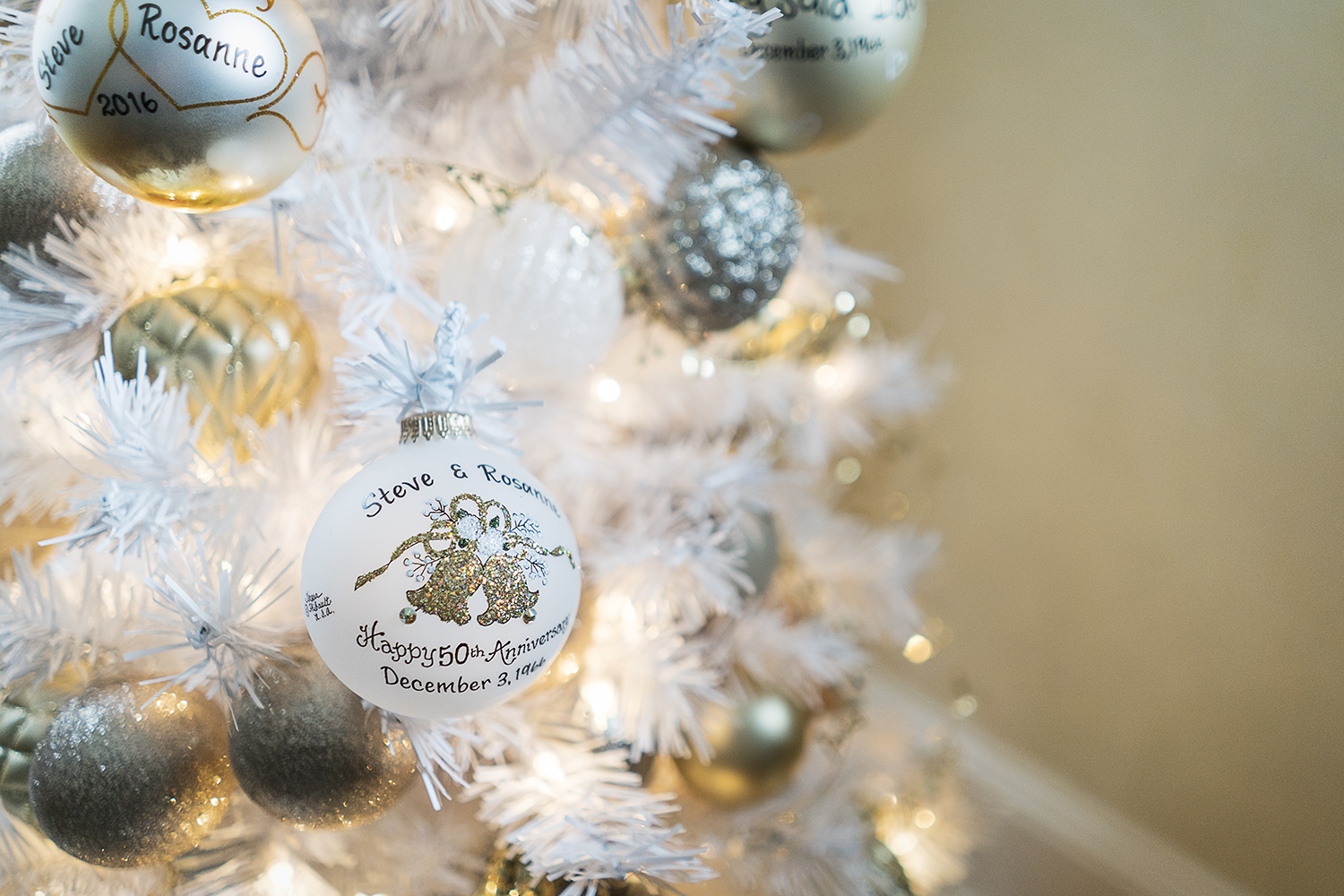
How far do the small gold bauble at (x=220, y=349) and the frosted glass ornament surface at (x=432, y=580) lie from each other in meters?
0.16

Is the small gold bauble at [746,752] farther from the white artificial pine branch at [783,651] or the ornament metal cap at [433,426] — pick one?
the ornament metal cap at [433,426]

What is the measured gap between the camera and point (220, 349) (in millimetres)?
543

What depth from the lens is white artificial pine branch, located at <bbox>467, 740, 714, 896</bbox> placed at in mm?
519

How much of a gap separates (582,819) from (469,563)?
0.80ft

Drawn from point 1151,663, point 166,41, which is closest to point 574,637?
point 166,41

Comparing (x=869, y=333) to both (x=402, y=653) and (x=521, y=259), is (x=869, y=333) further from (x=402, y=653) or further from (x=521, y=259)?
(x=402, y=653)

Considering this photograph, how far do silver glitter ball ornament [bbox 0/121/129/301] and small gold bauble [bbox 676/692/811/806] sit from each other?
0.64m

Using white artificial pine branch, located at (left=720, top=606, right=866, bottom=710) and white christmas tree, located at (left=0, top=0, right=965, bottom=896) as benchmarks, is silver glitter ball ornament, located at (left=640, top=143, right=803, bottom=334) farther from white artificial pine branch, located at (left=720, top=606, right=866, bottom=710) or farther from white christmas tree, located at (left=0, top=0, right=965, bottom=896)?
white artificial pine branch, located at (left=720, top=606, right=866, bottom=710)

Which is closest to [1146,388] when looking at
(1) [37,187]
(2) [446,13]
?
(2) [446,13]

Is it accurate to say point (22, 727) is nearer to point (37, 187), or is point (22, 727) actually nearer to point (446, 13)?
point (37, 187)

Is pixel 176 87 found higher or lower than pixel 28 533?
higher

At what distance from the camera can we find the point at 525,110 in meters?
0.61

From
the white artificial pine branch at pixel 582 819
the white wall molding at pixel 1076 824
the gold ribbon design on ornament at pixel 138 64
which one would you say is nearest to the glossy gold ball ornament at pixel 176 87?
the gold ribbon design on ornament at pixel 138 64

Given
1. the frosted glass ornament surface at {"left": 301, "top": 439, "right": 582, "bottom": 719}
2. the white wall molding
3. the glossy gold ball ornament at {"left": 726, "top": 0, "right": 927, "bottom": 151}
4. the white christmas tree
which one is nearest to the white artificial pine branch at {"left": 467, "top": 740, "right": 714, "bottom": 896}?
the white christmas tree
